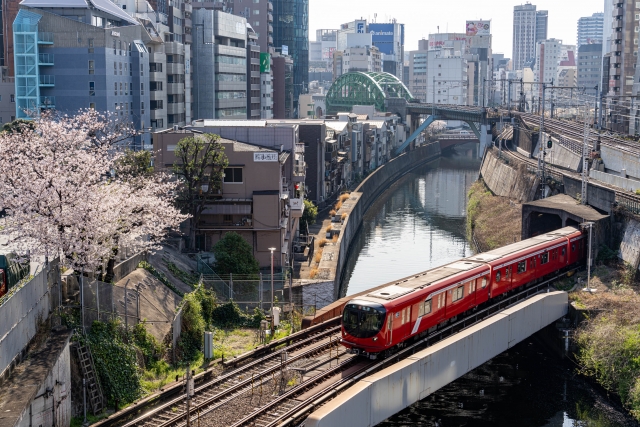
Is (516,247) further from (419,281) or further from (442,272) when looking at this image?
(419,281)

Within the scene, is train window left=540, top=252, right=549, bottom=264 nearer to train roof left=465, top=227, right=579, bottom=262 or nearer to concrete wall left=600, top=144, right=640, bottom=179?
train roof left=465, top=227, right=579, bottom=262

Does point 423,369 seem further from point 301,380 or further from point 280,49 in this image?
point 280,49

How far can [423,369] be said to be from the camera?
55.7 ft

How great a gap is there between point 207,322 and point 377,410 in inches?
283

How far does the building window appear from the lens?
2905 centimetres

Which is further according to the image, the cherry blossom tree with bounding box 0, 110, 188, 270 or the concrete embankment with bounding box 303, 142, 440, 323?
the concrete embankment with bounding box 303, 142, 440, 323

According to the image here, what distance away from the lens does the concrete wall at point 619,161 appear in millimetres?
36500

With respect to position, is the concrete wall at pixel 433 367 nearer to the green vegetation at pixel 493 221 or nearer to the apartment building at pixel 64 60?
the green vegetation at pixel 493 221

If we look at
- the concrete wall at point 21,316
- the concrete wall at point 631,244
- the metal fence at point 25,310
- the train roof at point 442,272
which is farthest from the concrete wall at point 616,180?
the concrete wall at point 21,316

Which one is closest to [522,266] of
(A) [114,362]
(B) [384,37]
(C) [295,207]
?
(C) [295,207]

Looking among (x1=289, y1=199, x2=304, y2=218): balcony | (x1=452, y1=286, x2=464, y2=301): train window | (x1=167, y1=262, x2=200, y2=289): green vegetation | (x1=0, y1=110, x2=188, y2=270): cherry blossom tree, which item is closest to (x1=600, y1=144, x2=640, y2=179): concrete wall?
(x1=289, y1=199, x2=304, y2=218): balcony

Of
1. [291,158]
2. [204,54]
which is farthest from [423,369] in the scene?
[204,54]

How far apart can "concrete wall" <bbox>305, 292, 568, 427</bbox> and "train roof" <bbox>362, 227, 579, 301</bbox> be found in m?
1.39

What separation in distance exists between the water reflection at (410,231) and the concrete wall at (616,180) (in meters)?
7.83
